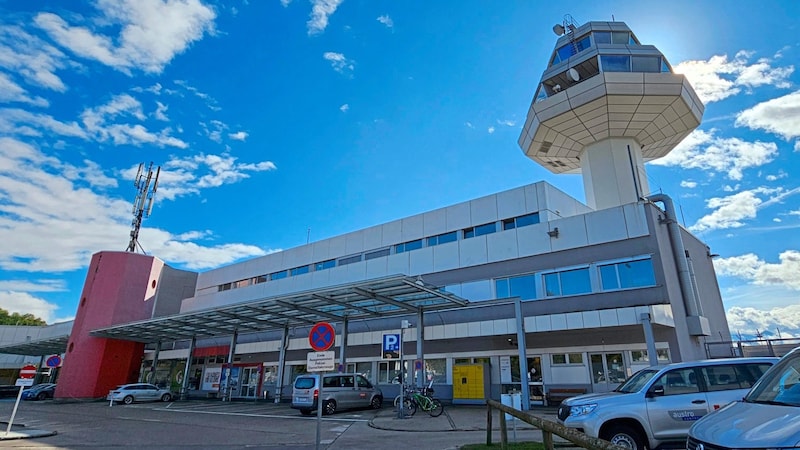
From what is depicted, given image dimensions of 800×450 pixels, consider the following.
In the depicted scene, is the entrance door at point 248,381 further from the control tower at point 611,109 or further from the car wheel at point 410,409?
the control tower at point 611,109

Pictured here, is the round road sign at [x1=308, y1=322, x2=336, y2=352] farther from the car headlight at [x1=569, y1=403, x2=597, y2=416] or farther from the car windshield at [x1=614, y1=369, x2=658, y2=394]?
the car windshield at [x1=614, y1=369, x2=658, y2=394]

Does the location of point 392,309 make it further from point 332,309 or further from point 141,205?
point 141,205

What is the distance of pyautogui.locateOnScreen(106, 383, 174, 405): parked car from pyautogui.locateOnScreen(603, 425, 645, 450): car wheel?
27460 millimetres

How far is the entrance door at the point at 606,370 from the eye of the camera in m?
17.8

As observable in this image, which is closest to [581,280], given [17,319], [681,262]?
[681,262]

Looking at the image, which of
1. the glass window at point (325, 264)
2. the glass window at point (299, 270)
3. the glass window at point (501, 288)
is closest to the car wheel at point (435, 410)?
the glass window at point (501, 288)

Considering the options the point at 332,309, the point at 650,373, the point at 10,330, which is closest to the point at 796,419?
the point at 650,373

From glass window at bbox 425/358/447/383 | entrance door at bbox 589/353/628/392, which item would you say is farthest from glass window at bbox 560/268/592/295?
glass window at bbox 425/358/447/383

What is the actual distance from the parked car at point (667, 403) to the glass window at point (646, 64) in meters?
21.9

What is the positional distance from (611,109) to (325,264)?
1953 centimetres

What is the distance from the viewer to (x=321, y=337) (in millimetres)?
8758

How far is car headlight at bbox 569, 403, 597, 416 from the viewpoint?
7270 mm

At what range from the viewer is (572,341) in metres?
19.2

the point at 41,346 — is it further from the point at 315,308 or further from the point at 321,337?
the point at 321,337
